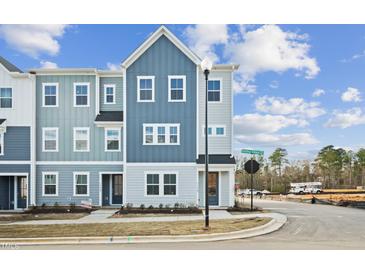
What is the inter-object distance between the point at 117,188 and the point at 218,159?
738 centimetres

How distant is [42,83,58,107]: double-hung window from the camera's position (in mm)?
21562

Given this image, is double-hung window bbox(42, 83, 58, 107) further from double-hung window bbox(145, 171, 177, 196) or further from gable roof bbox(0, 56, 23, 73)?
double-hung window bbox(145, 171, 177, 196)

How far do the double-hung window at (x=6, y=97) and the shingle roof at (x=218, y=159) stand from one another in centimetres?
1295

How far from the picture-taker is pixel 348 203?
82.1 feet

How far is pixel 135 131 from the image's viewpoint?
2022cm

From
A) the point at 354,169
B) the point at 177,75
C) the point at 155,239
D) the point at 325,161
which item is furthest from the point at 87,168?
the point at 354,169

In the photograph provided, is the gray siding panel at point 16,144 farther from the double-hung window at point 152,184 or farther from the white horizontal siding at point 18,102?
the double-hung window at point 152,184

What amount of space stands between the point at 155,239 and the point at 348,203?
19938 mm

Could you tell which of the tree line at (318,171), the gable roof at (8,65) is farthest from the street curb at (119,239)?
the tree line at (318,171)

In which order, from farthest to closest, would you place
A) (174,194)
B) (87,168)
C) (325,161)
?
(325,161), (87,168), (174,194)

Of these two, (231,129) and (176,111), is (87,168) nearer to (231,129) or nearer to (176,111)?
(176,111)

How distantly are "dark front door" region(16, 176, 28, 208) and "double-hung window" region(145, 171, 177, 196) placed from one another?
8.72m

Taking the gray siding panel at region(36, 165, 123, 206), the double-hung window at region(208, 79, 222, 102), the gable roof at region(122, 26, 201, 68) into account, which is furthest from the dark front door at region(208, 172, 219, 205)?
the gable roof at region(122, 26, 201, 68)

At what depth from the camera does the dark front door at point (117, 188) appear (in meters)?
22.1
